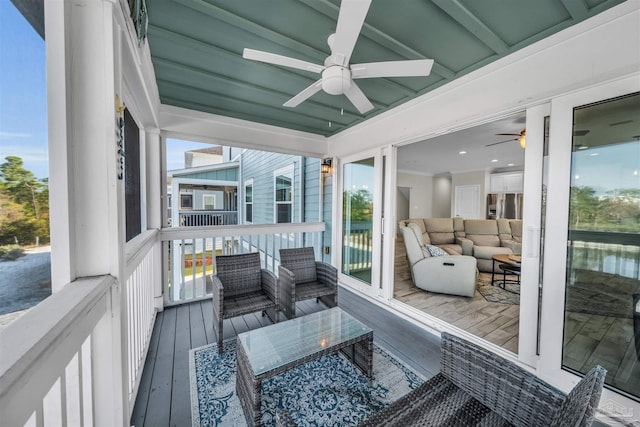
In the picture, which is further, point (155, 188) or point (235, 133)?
point (235, 133)

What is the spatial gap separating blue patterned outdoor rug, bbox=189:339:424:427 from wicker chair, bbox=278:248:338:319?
73 centimetres

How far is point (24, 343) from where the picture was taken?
1.83 feet

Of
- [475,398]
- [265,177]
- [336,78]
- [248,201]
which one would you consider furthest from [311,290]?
[248,201]

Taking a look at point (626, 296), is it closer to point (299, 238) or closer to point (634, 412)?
point (634, 412)

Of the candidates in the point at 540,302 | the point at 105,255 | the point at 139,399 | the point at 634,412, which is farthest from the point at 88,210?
the point at 634,412

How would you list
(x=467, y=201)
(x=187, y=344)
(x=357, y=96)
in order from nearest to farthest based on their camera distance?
(x=357, y=96)
(x=187, y=344)
(x=467, y=201)

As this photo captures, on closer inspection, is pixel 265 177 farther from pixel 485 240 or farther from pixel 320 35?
pixel 485 240

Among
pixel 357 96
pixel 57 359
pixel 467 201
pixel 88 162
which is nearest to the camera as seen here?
pixel 57 359

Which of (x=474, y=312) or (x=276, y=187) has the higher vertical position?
(x=276, y=187)

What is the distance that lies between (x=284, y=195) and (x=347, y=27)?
440 cm

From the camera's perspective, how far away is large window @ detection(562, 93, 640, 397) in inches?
61.4

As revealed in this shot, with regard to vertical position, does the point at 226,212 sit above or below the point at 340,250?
above

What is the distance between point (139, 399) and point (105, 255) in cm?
135

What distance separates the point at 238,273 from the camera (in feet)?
8.97
